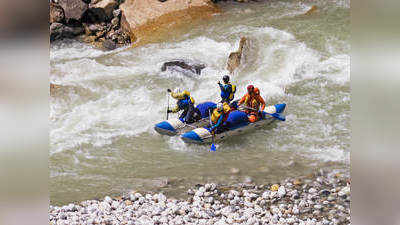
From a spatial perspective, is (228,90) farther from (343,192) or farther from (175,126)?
(343,192)

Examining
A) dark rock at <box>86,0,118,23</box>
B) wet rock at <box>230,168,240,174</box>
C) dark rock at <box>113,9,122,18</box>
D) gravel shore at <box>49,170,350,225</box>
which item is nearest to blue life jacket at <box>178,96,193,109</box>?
wet rock at <box>230,168,240,174</box>

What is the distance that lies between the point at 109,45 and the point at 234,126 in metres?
3.31

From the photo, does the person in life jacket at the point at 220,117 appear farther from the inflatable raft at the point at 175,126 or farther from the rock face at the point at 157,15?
the rock face at the point at 157,15

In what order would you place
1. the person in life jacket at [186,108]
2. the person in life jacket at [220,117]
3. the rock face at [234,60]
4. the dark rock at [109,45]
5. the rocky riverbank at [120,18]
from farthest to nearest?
the rocky riverbank at [120,18] < the dark rock at [109,45] < the rock face at [234,60] < the person in life jacket at [186,108] < the person in life jacket at [220,117]

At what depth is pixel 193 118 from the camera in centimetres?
358

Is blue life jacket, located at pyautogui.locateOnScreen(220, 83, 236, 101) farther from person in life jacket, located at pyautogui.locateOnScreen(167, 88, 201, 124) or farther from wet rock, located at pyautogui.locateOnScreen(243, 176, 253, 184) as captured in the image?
wet rock, located at pyautogui.locateOnScreen(243, 176, 253, 184)

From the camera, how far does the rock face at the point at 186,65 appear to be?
187 inches

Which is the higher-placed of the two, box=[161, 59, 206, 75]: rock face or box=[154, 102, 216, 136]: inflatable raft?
box=[161, 59, 206, 75]: rock face

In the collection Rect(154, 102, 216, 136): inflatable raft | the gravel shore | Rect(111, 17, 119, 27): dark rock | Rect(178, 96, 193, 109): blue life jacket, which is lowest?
the gravel shore

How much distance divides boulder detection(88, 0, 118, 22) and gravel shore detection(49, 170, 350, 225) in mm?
4405

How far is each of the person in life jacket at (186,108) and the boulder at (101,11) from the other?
3591mm

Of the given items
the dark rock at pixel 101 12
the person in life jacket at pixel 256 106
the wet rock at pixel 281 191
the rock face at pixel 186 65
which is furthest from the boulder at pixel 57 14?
the wet rock at pixel 281 191

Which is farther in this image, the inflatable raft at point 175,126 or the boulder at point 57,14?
the boulder at point 57,14

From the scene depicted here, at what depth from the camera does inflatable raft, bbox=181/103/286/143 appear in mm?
3355
